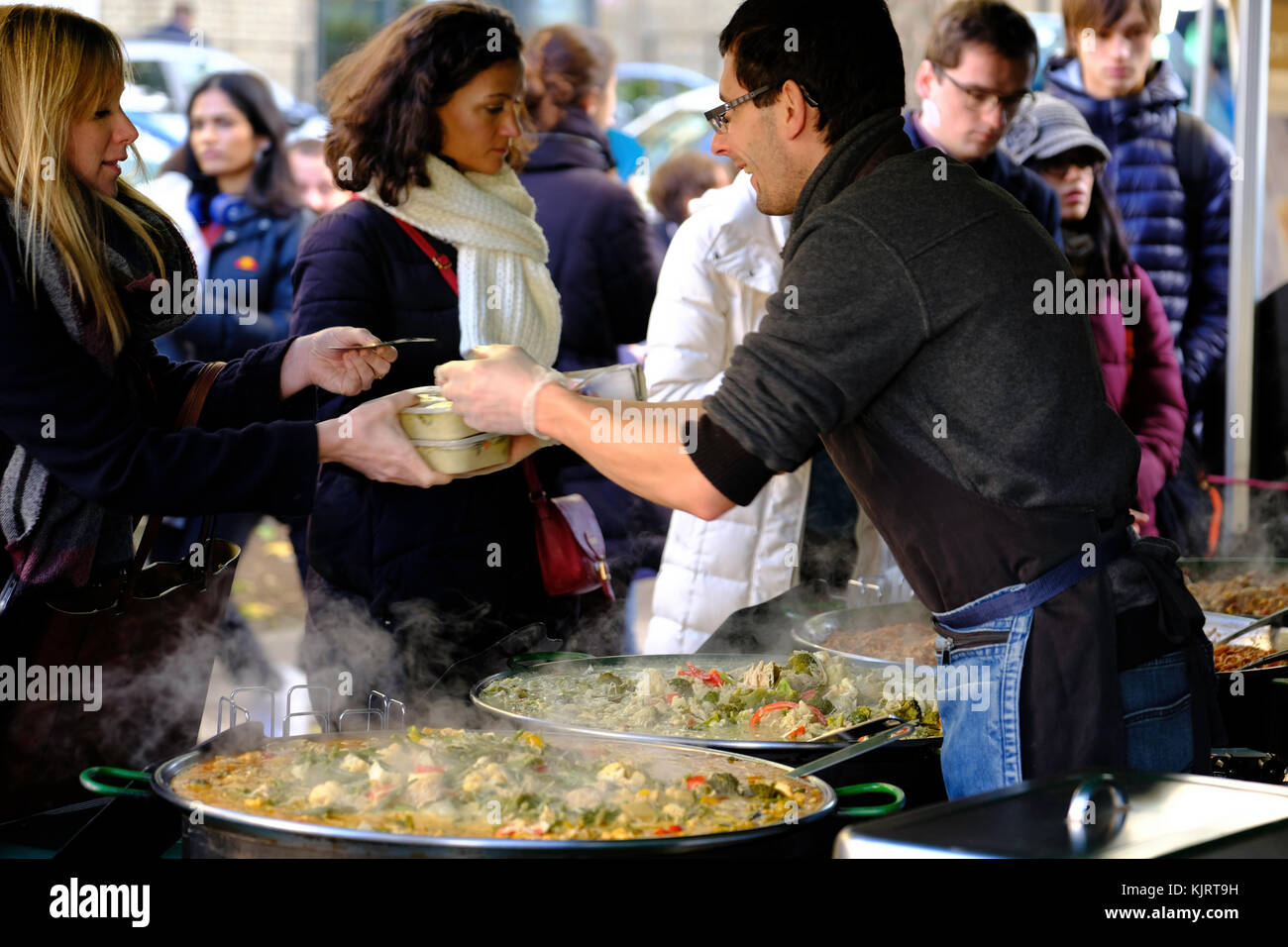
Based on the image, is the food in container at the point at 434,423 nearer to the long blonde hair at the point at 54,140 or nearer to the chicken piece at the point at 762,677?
the long blonde hair at the point at 54,140

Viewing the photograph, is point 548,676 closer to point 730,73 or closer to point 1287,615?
point 730,73

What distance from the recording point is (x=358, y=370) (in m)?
2.66

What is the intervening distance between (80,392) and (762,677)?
3.90ft

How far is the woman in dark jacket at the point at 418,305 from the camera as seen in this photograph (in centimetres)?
281

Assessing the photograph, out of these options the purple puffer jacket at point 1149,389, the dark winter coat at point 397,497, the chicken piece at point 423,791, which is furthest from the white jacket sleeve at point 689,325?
the chicken piece at point 423,791

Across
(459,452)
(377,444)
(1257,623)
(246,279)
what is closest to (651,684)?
(459,452)

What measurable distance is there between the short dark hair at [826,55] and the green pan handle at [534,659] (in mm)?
1076

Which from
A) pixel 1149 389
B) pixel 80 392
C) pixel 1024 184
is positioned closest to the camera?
pixel 80 392

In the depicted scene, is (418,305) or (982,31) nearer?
(418,305)

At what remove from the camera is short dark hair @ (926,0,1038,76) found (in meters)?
3.77

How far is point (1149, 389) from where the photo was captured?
4227 mm

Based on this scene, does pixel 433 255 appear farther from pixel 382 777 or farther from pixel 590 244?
pixel 382 777
